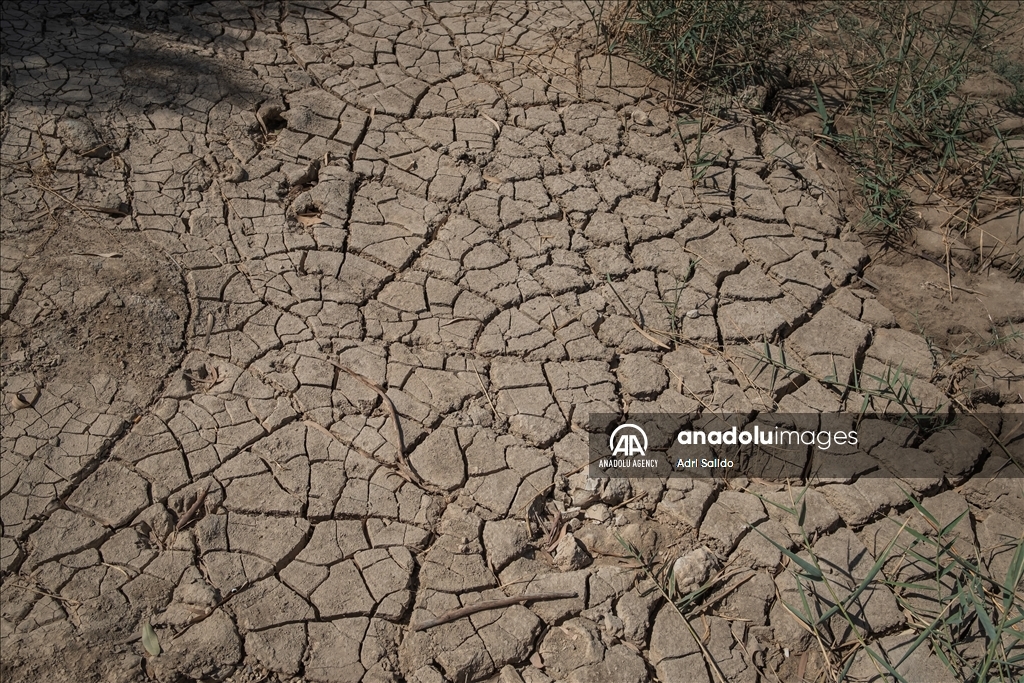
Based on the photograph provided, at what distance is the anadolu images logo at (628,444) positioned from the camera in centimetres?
242

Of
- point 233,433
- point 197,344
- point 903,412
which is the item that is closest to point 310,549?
point 233,433

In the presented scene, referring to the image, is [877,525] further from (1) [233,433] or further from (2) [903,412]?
(1) [233,433]

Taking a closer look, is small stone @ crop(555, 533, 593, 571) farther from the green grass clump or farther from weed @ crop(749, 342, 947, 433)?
the green grass clump

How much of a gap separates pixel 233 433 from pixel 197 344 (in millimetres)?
361

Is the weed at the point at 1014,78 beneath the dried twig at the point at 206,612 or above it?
above

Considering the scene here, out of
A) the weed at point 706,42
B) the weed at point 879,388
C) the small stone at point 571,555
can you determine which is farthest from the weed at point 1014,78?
the small stone at point 571,555

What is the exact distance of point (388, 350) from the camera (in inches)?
102

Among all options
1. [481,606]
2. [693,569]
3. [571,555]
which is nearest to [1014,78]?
[693,569]

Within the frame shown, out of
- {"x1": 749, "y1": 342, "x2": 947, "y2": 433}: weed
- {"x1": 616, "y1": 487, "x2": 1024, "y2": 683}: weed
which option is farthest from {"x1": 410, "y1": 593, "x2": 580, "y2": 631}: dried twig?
{"x1": 749, "y1": 342, "x2": 947, "y2": 433}: weed

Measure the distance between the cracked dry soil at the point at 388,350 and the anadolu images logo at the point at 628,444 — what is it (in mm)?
83

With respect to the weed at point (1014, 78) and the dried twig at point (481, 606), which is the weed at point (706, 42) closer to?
the weed at point (1014, 78)

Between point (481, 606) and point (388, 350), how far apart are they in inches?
35.1

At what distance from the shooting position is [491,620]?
6.82ft

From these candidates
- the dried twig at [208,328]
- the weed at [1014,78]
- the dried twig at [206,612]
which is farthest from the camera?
the weed at [1014,78]
